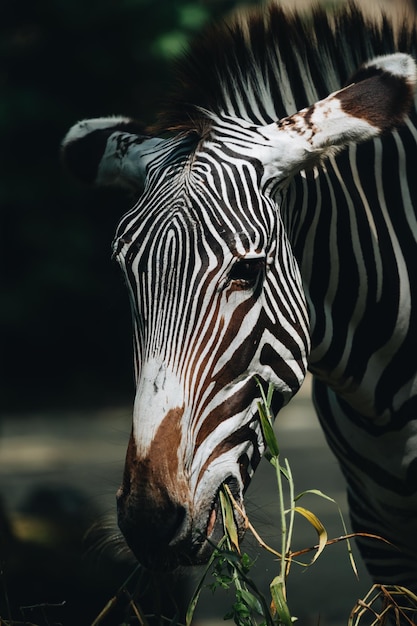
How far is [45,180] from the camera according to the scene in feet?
25.7

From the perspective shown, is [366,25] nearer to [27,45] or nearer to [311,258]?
[311,258]

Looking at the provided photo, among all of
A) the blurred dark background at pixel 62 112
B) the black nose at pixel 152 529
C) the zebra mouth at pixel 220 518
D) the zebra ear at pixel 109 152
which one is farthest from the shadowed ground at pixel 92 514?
the blurred dark background at pixel 62 112

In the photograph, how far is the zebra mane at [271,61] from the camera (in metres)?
2.97

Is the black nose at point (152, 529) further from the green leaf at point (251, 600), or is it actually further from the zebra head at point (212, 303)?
the green leaf at point (251, 600)

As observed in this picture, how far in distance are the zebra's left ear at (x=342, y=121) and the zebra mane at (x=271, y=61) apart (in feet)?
0.80

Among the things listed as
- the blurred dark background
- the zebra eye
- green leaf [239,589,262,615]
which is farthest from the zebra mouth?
the blurred dark background

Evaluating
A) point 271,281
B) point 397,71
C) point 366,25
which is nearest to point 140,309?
point 271,281

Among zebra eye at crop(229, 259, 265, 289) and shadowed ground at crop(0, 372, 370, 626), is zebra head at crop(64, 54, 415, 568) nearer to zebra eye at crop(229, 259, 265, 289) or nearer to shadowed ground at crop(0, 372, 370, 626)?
zebra eye at crop(229, 259, 265, 289)

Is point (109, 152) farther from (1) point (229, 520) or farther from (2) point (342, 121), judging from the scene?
(1) point (229, 520)

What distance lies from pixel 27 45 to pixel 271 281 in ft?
18.4

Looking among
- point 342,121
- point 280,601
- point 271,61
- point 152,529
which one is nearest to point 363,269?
point 342,121

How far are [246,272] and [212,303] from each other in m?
0.12

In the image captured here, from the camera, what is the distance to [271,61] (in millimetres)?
3135

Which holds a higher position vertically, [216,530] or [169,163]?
[169,163]
